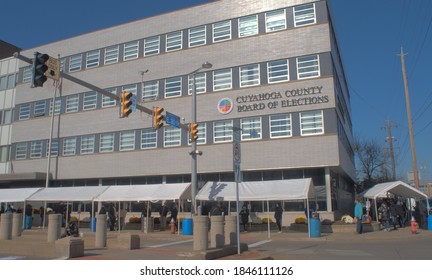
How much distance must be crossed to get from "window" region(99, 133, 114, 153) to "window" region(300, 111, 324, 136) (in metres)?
16.7

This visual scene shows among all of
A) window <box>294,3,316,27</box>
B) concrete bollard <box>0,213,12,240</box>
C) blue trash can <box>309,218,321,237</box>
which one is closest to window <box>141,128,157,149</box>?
window <box>294,3,316,27</box>

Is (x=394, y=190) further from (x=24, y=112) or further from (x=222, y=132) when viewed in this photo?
(x=24, y=112)

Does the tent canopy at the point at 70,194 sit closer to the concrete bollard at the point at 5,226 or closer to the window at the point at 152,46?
the concrete bollard at the point at 5,226

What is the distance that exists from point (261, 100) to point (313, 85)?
12.5ft

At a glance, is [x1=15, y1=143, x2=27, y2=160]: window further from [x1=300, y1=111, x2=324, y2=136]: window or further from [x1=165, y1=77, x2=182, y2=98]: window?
[x1=300, y1=111, x2=324, y2=136]: window

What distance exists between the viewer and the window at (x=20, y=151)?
40.9m

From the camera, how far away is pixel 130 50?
36.4m

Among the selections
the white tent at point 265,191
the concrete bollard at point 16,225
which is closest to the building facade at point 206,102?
the white tent at point 265,191

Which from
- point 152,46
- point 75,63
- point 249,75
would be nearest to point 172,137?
point 249,75

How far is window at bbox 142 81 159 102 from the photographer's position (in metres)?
34.3

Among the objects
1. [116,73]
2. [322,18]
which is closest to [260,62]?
[322,18]

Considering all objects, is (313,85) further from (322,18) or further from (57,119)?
(57,119)

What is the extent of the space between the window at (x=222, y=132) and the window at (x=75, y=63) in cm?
1615

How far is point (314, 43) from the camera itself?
94.2 feet
